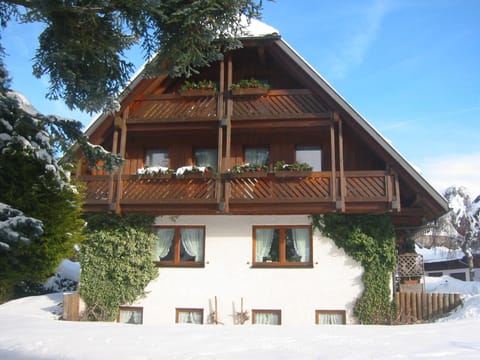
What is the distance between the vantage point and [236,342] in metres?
8.79

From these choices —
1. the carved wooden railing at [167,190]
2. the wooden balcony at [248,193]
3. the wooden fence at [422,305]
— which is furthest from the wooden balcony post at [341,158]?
the carved wooden railing at [167,190]

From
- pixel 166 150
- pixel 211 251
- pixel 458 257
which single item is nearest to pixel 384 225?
pixel 211 251

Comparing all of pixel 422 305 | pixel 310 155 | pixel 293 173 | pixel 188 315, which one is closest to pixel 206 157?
pixel 310 155

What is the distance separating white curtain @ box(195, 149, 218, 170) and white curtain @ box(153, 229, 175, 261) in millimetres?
2504

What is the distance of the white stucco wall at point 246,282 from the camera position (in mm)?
14859

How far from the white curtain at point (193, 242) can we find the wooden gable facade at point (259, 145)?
960 mm

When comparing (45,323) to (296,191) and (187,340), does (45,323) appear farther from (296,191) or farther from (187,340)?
(296,191)

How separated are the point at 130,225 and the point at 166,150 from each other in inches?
116

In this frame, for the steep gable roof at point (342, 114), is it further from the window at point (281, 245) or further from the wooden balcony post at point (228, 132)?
the window at point (281, 245)

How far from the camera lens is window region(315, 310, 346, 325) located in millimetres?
14812

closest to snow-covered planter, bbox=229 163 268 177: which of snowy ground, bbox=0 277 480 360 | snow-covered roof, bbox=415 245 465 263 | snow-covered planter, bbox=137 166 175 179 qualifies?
snow-covered planter, bbox=137 166 175 179

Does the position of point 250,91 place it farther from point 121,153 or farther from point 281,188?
point 121,153

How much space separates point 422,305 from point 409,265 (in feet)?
4.48

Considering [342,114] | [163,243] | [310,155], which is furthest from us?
[310,155]
